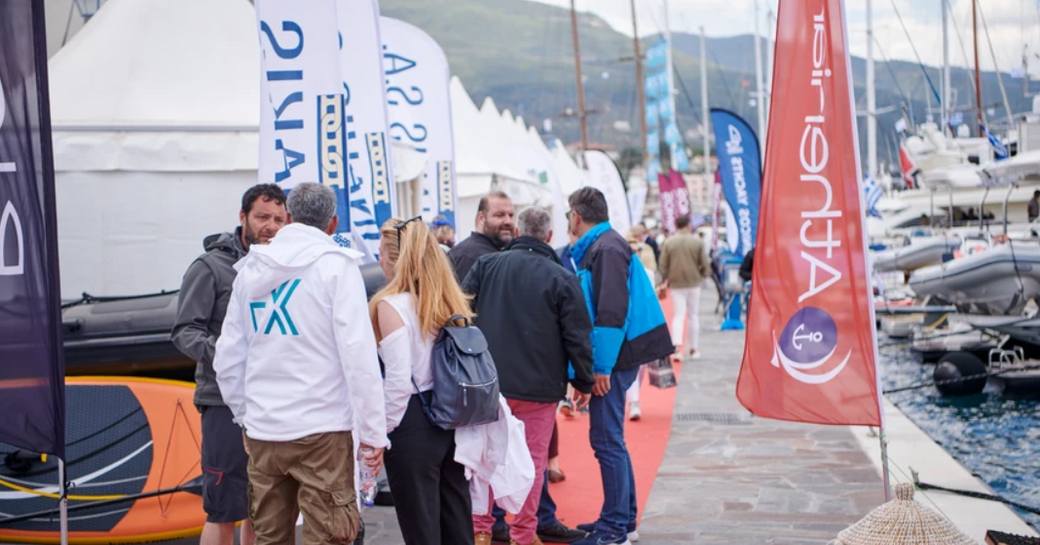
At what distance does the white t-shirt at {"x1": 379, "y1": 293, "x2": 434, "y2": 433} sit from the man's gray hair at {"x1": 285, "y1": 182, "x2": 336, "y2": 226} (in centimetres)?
46

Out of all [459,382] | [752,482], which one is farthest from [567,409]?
[459,382]

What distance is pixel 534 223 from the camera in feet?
23.0

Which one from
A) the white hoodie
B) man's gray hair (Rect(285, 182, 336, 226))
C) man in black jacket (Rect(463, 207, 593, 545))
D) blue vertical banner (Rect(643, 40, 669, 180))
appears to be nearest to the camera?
the white hoodie

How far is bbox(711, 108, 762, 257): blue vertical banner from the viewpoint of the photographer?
18.9 metres

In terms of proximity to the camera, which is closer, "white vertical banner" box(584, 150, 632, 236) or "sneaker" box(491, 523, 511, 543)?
"sneaker" box(491, 523, 511, 543)

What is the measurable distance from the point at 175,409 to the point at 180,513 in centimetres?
62

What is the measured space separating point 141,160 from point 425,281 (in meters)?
6.36

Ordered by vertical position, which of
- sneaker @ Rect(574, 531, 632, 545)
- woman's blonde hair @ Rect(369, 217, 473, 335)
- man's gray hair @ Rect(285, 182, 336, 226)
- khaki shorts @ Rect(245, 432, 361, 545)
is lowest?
sneaker @ Rect(574, 531, 632, 545)

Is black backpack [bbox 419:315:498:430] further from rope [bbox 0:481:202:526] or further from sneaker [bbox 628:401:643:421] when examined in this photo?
sneaker [bbox 628:401:643:421]

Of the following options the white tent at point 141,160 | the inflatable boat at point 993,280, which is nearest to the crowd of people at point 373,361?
the white tent at point 141,160

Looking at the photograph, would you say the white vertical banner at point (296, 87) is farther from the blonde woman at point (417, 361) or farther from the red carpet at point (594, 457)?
the red carpet at point (594, 457)

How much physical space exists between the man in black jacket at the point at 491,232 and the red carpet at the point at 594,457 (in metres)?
1.84

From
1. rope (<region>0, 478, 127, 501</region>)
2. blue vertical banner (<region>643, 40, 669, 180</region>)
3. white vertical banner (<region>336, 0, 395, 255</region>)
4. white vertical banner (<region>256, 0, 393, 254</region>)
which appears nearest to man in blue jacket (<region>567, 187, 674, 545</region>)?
white vertical banner (<region>256, 0, 393, 254</region>)

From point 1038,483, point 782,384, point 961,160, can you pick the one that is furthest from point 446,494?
point 961,160
